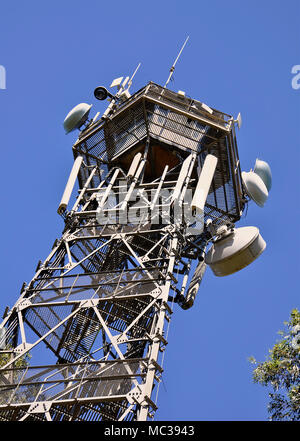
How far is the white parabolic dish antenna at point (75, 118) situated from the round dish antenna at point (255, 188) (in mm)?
7370

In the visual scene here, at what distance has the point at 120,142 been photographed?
33312 mm

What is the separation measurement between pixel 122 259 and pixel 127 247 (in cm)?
141

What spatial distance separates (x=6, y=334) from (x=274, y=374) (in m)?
8.26

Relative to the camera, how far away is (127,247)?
2786 centimetres

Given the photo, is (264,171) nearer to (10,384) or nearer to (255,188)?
(255,188)

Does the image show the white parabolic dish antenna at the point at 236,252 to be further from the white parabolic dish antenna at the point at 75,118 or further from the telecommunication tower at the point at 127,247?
the white parabolic dish antenna at the point at 75,118

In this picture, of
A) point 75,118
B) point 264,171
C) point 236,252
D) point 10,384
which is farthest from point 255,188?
point 10,384

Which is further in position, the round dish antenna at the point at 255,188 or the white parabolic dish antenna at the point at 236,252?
the round dish antenna at the point at 255,188

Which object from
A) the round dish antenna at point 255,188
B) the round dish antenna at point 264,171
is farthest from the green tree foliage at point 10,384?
the round dish antenna at point 264,171

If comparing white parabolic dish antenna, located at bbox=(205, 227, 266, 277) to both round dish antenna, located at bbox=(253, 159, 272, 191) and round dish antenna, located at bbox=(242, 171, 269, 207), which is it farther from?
round dish antenna, located at bbox=(253, 159, 272, 191)

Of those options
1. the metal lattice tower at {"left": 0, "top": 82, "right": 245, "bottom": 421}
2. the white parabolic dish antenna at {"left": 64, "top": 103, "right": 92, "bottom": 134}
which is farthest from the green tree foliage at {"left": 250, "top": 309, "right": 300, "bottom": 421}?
the white parabolic dish antenna at {"left": 64, "top": 103, "right": 92, "bottom": 134}

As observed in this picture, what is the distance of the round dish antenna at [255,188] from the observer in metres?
31.9

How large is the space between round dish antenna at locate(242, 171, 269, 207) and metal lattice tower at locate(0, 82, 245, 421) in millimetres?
909
